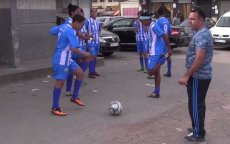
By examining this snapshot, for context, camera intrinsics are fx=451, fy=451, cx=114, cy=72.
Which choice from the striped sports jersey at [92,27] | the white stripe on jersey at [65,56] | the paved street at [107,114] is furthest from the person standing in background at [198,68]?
the striped sports jersey at [92,27]

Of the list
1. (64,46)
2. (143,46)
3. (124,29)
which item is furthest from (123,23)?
(64,46)

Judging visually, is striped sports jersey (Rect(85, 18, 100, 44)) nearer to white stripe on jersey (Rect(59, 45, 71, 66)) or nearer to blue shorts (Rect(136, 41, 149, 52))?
blue shorts (Rect(136, 41, 149, 52))

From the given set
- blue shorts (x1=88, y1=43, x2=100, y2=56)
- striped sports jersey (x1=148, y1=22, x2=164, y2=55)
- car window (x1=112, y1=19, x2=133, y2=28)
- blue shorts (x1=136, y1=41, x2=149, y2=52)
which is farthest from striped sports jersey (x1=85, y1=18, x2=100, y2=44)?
car window (x1=112, y1=19, x2=133, y2=28)

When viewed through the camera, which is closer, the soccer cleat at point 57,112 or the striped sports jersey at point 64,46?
the striped sports jersey at point 64,46

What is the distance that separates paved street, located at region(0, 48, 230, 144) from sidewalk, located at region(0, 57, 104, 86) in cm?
15

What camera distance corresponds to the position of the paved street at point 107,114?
6410 mm

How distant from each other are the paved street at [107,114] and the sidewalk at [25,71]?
0.49 feet

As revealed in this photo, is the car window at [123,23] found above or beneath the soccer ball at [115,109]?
above

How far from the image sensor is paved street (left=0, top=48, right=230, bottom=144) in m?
6.41

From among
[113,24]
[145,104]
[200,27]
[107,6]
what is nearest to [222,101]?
[145,104]

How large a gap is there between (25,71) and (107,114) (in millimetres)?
4042

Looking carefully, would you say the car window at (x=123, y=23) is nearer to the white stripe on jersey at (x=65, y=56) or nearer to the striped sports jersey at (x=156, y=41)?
the striped sports jersey at (x=156, y=41)

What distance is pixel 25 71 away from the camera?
11188 millimetres

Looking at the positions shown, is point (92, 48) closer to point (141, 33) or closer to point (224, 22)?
point (141, 33)
